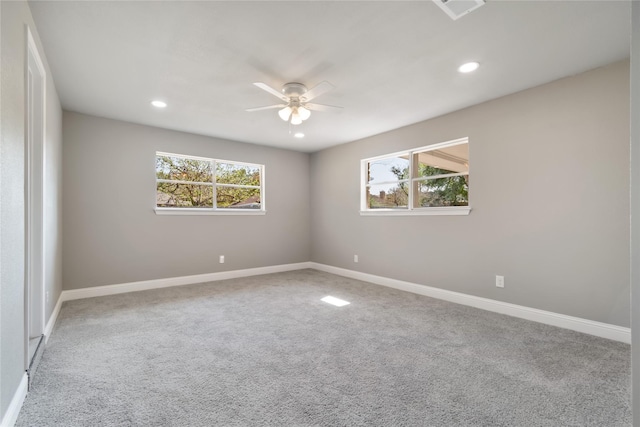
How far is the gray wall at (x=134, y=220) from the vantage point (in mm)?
4086

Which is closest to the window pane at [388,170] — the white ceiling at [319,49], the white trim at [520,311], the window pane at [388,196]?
the window pane at [388,196]

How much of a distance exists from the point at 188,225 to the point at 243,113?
209 centimetres

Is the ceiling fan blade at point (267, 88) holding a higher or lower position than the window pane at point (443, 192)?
higher

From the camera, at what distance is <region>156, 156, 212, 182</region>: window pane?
4840mm

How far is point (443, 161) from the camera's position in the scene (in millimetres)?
4254

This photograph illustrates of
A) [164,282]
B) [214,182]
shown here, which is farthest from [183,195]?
[164,282]

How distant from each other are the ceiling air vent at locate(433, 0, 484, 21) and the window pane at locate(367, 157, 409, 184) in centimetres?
274

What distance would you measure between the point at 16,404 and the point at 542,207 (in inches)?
172

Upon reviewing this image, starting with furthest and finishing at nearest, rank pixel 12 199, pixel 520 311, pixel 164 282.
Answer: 1. pixel 164 282
2. pixel 520 311
3. pixel 12 199

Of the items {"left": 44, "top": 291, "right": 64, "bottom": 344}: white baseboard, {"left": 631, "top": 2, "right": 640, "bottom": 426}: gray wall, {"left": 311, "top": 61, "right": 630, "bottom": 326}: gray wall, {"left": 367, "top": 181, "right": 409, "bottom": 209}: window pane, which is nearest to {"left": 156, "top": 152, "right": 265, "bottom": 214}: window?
{"left": 44, "top": 291, "right": 64, "bottom": 344}: white baseboard

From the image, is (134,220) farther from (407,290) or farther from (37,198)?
(407,290)

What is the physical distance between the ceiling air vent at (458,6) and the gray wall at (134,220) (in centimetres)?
417

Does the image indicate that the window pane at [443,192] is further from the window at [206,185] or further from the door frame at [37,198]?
the door frame at [37,198]

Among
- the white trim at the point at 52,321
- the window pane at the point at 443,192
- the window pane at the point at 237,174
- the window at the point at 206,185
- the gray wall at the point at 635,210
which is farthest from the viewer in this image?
the window pane at the point at 237,174
